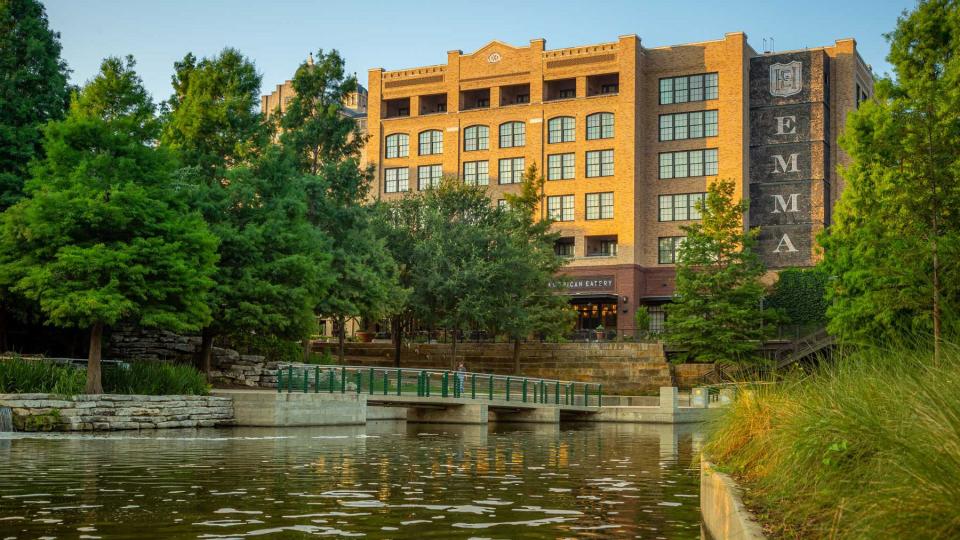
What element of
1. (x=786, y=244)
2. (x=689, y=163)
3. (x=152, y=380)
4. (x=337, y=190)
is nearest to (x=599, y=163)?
(x=689, y=163)

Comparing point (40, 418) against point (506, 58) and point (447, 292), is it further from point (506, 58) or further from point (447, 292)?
point (506, 58)

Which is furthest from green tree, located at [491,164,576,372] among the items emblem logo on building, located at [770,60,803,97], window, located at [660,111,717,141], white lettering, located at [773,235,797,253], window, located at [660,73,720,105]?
emblem logo on building, located at [770,60,803,97]

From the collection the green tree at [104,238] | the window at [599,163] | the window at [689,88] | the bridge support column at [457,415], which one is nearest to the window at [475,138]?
the window at [599,163]

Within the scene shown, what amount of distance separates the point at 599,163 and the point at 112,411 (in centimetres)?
5039

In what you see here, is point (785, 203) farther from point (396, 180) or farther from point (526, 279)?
point (396, 180)

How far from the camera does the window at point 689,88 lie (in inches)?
2795

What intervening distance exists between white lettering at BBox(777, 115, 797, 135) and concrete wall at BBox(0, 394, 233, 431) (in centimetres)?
5201

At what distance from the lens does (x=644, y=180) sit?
238 feet

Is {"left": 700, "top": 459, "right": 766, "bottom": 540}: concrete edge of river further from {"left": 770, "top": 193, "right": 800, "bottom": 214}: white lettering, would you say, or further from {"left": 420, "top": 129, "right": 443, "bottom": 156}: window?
{"left": 420, "top": 129, "right": 443, "bottom": 156}: window

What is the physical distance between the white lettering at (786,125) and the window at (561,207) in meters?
15.2

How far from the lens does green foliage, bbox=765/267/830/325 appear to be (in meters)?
62.8

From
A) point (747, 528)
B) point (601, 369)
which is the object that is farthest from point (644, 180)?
point (747, 528)

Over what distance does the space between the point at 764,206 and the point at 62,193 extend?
5439 cm

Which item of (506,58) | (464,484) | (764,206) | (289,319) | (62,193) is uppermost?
(506,58)
